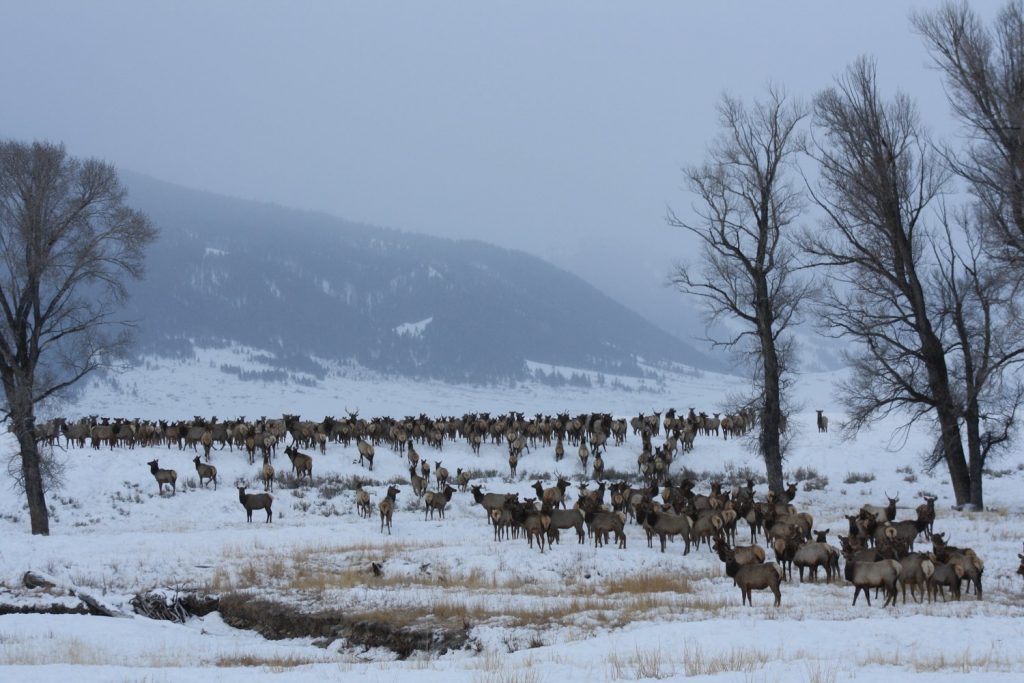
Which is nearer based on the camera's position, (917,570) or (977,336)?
(917,570)

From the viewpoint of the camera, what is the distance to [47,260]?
72.6 feet

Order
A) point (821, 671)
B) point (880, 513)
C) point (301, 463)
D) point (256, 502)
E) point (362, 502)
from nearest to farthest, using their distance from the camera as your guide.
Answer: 1. point (821, 671)
2. point (880, 513)
3. point (256, 502)
4. point (362, 502)
5. point (301, 463)

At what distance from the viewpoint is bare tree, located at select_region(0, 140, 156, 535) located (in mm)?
22338

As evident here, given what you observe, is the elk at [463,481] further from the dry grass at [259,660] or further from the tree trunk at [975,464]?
the dry grass at [259,660]

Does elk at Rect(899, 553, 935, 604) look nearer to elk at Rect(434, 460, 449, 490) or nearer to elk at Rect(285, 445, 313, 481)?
elk at Rect(434, 460, 449, 490)

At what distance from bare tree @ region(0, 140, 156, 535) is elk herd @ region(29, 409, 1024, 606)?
205 cm

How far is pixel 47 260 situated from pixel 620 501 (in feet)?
54.9

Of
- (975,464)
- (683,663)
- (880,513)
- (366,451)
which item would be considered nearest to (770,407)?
(880,513)

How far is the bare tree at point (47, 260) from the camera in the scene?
22.3 metres

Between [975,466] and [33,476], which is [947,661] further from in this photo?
[33,476]

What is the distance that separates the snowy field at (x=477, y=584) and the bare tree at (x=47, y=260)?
372cm

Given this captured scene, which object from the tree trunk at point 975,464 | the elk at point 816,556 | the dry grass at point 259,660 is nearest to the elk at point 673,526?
the elk at point 816,556

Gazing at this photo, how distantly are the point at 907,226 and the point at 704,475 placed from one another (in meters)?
13.0

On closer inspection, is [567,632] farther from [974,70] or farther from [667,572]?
[974,70]
